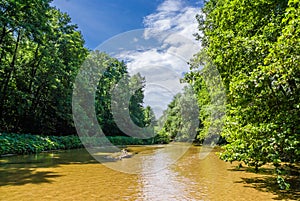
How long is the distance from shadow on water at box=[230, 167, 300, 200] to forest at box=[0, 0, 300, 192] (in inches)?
11.2

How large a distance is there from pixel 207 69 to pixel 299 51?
12573 mm

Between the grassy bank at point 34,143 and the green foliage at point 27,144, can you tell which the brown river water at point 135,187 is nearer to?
the green foliage at point 27,144

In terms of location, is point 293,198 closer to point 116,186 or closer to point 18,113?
point 116,186

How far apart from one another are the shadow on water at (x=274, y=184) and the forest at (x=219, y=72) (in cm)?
29

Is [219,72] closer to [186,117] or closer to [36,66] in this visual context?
[36,66]

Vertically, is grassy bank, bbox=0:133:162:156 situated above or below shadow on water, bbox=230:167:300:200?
above

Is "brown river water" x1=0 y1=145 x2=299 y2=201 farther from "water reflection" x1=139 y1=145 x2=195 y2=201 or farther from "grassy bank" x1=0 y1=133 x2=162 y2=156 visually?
"grassy bank" x1=0 y1=133 x2=162 y2=156

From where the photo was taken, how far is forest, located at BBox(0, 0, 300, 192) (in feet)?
22.7

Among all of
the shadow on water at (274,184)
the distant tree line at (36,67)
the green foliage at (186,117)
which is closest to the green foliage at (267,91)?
the shadow on water at (274,184)

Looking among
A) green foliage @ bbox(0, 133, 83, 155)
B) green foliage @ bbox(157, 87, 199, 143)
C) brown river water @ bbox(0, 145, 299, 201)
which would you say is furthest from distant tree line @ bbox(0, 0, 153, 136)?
green foliage @ bbox(157, 87, 199, 143)

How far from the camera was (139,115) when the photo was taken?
51.5m

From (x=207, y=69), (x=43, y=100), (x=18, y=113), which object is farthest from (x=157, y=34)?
(x=43, y=100)

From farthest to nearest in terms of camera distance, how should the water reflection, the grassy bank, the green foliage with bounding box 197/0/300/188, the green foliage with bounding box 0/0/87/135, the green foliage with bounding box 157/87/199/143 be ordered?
the green foliage with bounding box 157/87/199/143
the green foliage with bounding box 0/0/87/135
the grassy bank
the water reflection
the green foliage with bounding box 197/0/300/188

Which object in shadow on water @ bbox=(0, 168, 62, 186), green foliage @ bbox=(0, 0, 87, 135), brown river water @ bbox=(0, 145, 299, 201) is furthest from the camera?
green foliage @ bbox=(0, 0, 87, 135)
